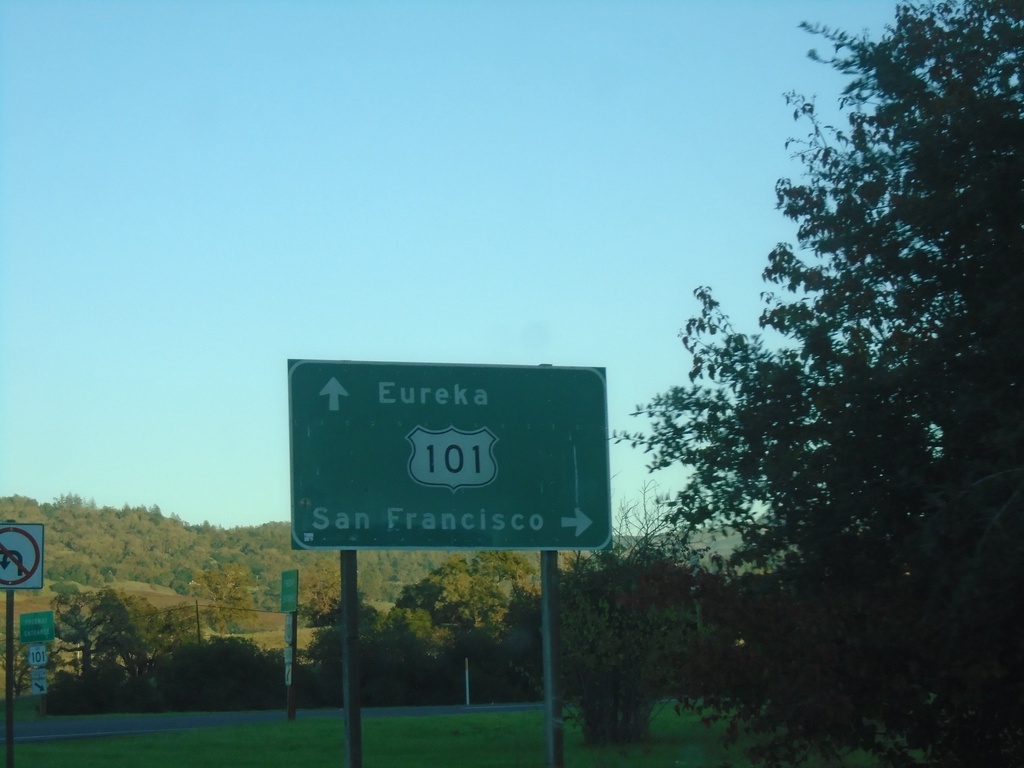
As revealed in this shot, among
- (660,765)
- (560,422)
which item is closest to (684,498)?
(560,422)

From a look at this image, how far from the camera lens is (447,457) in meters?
8.42

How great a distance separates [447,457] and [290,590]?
30.4 meters

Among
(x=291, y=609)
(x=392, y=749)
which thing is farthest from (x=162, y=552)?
(x=392, y=749)

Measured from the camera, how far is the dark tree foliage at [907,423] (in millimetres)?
7527

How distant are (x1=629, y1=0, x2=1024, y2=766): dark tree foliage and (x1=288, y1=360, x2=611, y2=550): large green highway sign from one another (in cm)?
79

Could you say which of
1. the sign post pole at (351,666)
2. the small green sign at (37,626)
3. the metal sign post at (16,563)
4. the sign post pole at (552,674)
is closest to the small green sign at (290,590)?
the small green sign at (37,626)

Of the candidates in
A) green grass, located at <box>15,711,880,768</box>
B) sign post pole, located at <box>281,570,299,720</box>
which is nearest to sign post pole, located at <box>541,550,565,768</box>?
green grass, located at <box>15,711,880,768</box>

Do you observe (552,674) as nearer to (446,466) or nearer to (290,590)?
(446,466)

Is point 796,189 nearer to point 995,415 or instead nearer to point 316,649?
point 995,415

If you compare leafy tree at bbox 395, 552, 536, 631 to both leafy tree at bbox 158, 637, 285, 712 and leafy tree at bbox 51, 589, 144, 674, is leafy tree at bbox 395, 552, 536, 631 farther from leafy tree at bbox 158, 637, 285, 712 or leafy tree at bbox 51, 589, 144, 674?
leafy tree at bbox 158, 637, 285, 712

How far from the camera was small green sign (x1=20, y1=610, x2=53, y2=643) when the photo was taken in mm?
28781

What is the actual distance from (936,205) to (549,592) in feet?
11.4

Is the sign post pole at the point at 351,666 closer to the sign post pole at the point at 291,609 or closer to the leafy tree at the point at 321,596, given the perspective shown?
the sign post pole at the point at 291,609

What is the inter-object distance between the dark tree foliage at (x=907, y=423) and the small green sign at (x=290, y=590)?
97.0 feet
